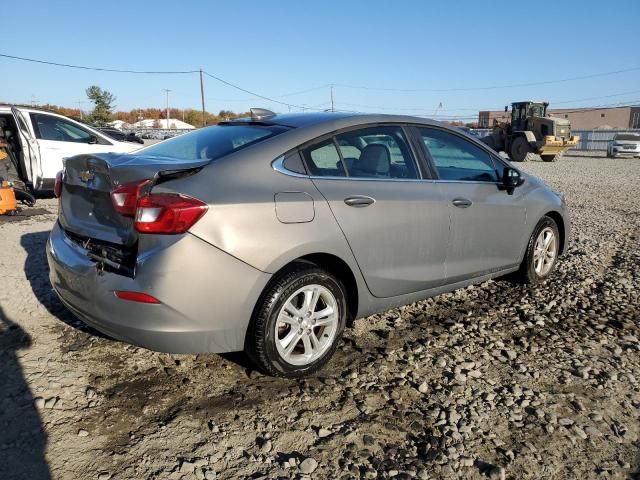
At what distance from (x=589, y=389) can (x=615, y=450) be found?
594 millimetres

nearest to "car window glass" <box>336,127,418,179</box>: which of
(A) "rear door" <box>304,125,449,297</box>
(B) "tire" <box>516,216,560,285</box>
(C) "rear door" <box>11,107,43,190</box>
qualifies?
(A) "rear door" <box>304,125,449,297</box>

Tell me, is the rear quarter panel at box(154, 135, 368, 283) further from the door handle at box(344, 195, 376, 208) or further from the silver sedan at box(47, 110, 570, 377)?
the door handle at box(344, 195, 376, 208)

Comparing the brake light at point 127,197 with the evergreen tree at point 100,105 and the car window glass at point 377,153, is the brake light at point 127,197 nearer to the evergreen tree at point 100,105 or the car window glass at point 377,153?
the car window glass at point 377,153

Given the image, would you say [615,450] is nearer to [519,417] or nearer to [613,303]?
[519,417]

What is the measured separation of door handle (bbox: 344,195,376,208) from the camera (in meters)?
3.02

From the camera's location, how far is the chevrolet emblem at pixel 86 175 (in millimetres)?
2875

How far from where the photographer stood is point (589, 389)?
9.55 feet

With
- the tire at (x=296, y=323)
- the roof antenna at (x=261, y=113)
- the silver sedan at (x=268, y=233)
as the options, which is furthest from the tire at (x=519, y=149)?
the tire at (x=296, y=323)

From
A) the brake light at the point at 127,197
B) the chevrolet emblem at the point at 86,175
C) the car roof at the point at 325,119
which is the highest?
the car roof at the point at 325,119

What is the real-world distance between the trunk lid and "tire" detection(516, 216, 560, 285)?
10.3 feet

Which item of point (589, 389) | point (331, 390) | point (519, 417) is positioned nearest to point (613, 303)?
point (589, 389)

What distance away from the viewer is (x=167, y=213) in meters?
2.44

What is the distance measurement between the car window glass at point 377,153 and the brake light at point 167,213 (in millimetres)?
1109

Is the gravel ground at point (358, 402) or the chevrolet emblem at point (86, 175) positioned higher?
the chevrolet emblem at point (86, 175)
